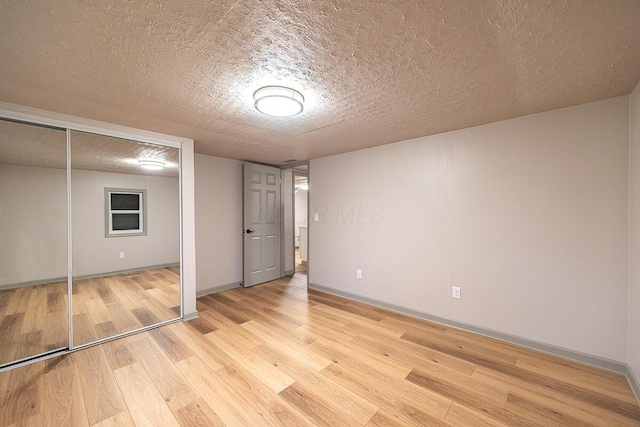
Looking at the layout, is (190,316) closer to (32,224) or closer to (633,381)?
(32,224)

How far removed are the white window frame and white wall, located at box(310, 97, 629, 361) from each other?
2.79 meters

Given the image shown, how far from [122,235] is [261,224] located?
2.05m

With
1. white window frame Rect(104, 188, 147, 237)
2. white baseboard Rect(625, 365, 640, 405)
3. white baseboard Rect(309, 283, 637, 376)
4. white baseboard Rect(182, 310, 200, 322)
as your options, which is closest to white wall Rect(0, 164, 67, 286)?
white window frame Rect(104, 188, 147, 237)

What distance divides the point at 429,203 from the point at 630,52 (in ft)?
5.92

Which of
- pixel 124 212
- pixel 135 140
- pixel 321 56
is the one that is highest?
pixel 321 56

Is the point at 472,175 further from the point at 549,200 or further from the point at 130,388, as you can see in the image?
the point at 130,388

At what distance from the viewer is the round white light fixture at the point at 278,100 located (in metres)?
1.74

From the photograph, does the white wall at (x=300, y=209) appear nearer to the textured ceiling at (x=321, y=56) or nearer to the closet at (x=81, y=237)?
the closet at (x=81, y=237)

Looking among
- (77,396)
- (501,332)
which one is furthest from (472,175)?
(77,396)

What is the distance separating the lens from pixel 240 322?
9.50 feet

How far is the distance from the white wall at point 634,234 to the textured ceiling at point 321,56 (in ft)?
0.79

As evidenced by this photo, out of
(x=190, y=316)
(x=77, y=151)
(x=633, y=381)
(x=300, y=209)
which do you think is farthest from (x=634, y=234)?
(x=300, y=209)

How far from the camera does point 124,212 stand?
9.28 feet

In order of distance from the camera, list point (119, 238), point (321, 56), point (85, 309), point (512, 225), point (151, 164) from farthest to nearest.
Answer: point (151, 164) → point (119, 238) → point (85, 309) → point (512, 225) → point (321, 56)
